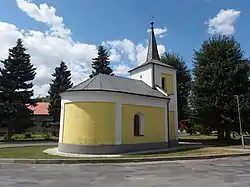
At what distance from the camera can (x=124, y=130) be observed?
19359mm

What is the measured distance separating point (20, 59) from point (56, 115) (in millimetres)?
11661

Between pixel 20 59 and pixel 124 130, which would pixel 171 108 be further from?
pixel 20 59

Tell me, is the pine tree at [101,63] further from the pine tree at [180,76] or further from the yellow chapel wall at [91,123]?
the yellow chapel wall at [91,123]

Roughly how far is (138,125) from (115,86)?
12.2 feet

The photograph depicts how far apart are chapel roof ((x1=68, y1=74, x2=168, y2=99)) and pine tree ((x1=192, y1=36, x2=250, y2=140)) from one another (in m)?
7.07

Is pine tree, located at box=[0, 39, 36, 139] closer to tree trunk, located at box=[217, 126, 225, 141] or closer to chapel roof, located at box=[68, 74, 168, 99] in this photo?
chapel roof, located at box=[68, 74, 168, 99]

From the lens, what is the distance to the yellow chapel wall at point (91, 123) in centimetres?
1816

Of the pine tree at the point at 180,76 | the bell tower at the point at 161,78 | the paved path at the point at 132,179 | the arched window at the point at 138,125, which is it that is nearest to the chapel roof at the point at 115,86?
the bell tower at the point at 161,78

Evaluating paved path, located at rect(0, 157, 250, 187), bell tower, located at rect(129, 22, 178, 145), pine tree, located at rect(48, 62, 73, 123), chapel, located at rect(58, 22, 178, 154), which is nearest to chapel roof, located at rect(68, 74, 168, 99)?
chapel, located at rect(58, 22, 178, 154)

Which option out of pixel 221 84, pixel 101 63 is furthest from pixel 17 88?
pixel 221 84

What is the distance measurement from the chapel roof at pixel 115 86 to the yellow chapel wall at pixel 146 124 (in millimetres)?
1204

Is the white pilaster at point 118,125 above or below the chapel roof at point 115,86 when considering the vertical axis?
below

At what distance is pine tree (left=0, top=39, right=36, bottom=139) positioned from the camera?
33.2 metres

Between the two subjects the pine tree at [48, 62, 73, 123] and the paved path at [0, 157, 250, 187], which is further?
the pine tree at [48, 62, 73, 123]
